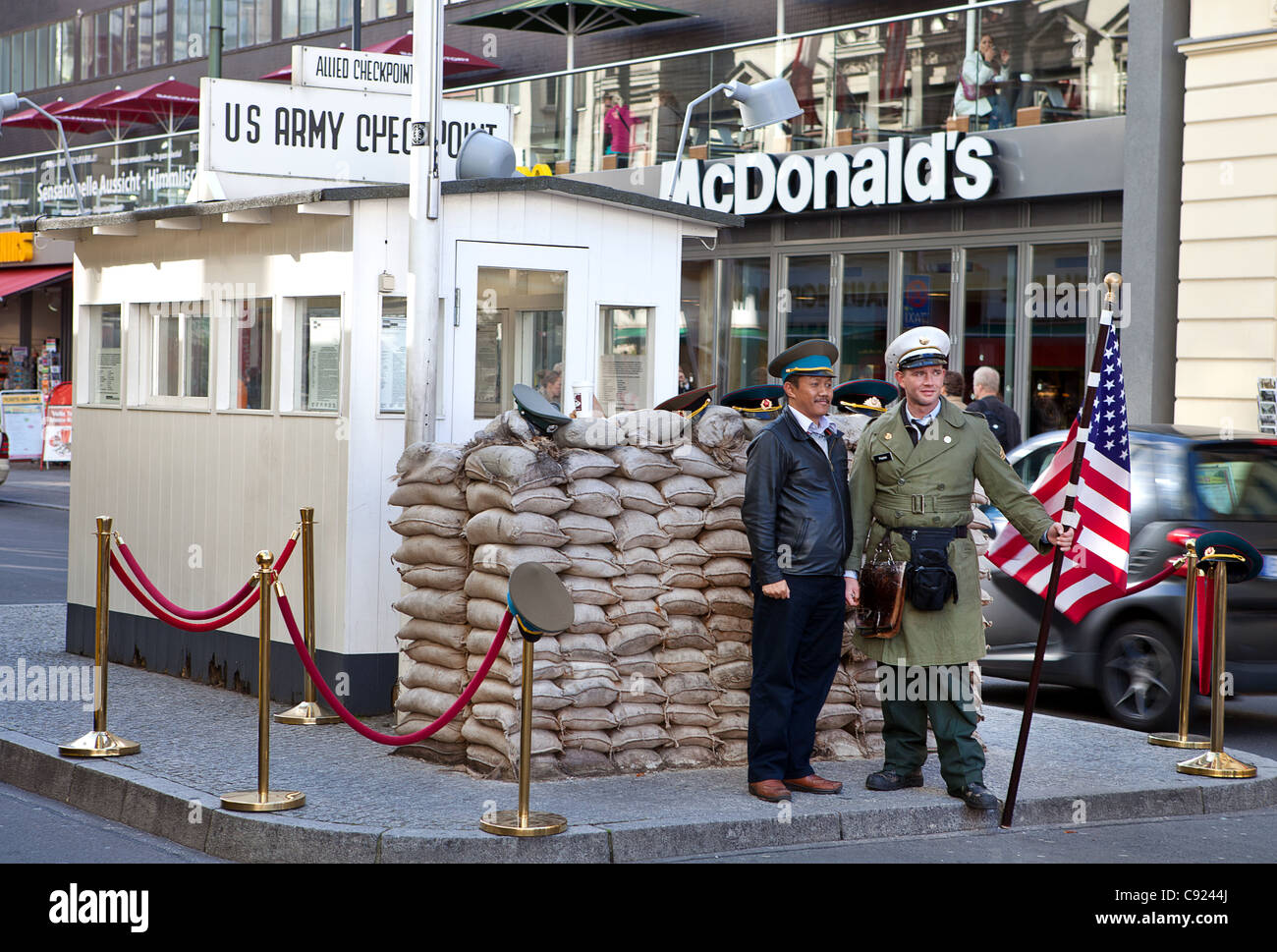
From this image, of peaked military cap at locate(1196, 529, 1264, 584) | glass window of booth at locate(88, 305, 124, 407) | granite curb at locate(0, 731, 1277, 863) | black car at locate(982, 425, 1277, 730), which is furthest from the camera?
glass window of booth at locate(88, 305, 124, 407)

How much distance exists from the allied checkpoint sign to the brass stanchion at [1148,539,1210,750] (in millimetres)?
4718

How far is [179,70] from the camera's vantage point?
136 ft

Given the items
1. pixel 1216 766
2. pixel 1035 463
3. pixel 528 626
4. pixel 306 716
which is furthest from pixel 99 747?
pixel 1035 463

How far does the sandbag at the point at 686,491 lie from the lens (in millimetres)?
7375

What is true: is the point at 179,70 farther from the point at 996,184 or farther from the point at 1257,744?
the point at 1257,744

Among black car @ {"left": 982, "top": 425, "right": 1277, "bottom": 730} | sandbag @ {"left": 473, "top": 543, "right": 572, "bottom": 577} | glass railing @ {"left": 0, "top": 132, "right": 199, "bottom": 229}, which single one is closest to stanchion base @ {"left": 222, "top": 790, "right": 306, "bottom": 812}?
sandbag @ {"left": 473, "top": 543, "right": 572, "bottom": 577}

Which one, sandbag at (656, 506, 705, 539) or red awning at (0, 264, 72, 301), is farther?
red awning at (0, 264, 72, 301)

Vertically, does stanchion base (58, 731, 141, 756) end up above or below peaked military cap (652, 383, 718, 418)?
below

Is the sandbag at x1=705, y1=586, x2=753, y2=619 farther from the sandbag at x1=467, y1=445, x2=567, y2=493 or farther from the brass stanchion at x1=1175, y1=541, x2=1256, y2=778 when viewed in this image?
the brass stanchion at x1=1175, y1=541, x2=1256, y2=778

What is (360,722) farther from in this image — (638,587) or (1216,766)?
(1216,766)

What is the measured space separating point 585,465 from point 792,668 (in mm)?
1286

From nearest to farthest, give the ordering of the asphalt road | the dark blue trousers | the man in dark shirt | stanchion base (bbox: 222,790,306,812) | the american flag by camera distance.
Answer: stanchion base (bbox: 222,790,306,812)
the american flag
the dark blue trousers
the man in dark shirt
the asphalt road

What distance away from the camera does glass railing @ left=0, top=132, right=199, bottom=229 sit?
91.5 ft
